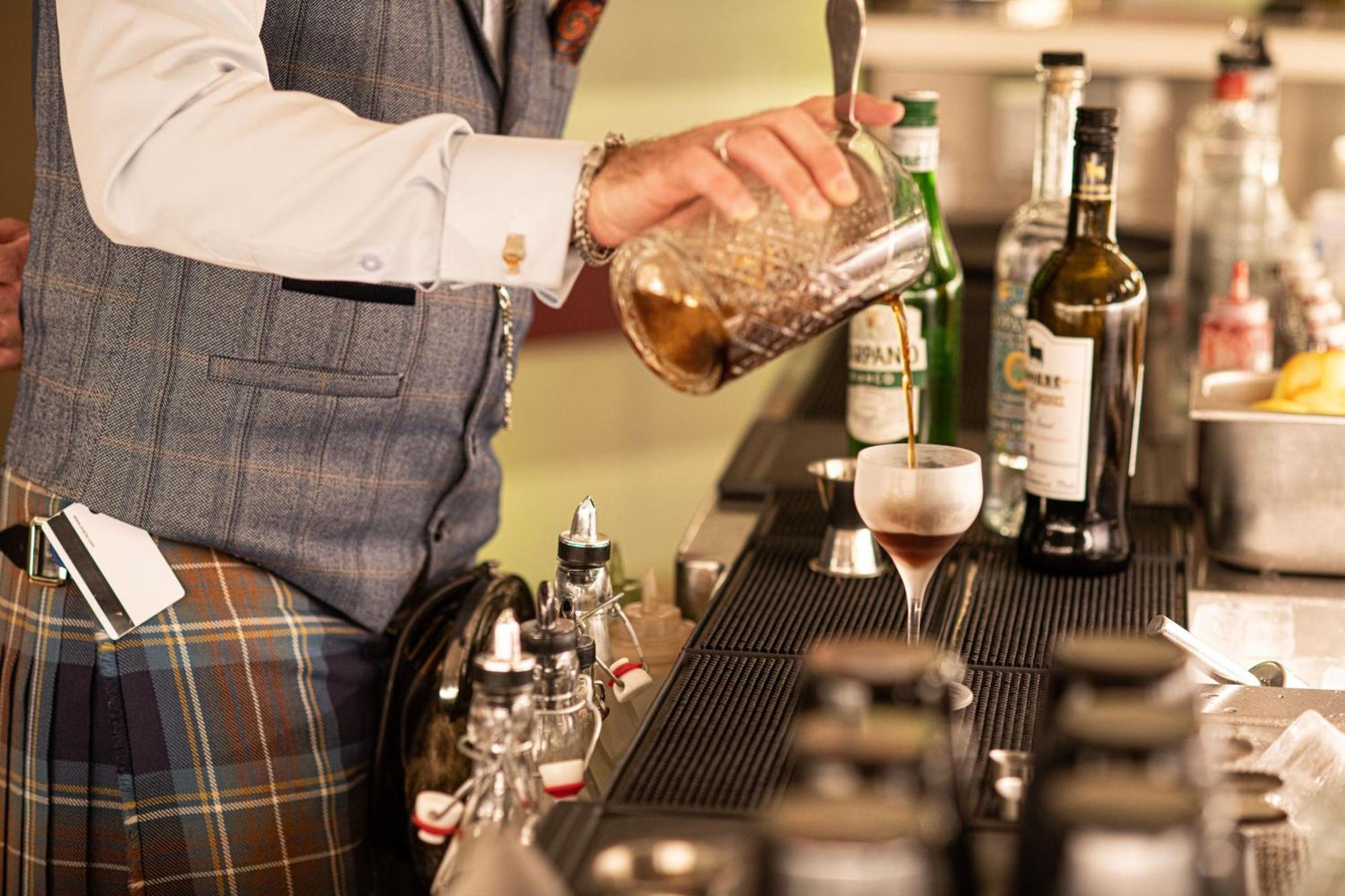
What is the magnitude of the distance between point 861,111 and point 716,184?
0.50 feet

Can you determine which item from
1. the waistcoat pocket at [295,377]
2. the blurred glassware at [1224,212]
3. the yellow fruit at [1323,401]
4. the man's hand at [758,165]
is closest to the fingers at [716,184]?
the man's hand at [758,165]

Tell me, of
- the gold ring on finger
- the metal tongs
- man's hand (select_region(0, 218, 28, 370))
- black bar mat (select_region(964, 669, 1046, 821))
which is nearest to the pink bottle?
the metal tongs

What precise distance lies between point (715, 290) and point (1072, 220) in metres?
0.53

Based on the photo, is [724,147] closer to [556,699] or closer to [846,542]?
[556,699]

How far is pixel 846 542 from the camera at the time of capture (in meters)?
1.41

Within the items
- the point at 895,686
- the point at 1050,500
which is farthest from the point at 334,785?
the point at 895,686

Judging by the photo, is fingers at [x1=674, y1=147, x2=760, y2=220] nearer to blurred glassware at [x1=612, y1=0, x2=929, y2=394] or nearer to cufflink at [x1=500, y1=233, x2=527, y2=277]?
blurred glassware at [x1=612, y1=0, x2=929, y2=394]

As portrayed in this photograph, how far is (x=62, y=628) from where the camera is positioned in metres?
1.48

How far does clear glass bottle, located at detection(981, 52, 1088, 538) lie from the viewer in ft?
5.03

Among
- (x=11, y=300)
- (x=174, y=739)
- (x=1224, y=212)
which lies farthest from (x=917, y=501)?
(x=1224, y=212)

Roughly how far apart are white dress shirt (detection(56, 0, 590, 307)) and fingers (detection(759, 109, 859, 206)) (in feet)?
0.60

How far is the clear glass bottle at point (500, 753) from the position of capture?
2.92 feet

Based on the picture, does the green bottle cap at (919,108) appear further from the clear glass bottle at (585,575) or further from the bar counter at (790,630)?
the clear glass bottle at (585,575)

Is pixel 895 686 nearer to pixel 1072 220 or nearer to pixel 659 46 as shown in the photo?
pixel 1072 220
